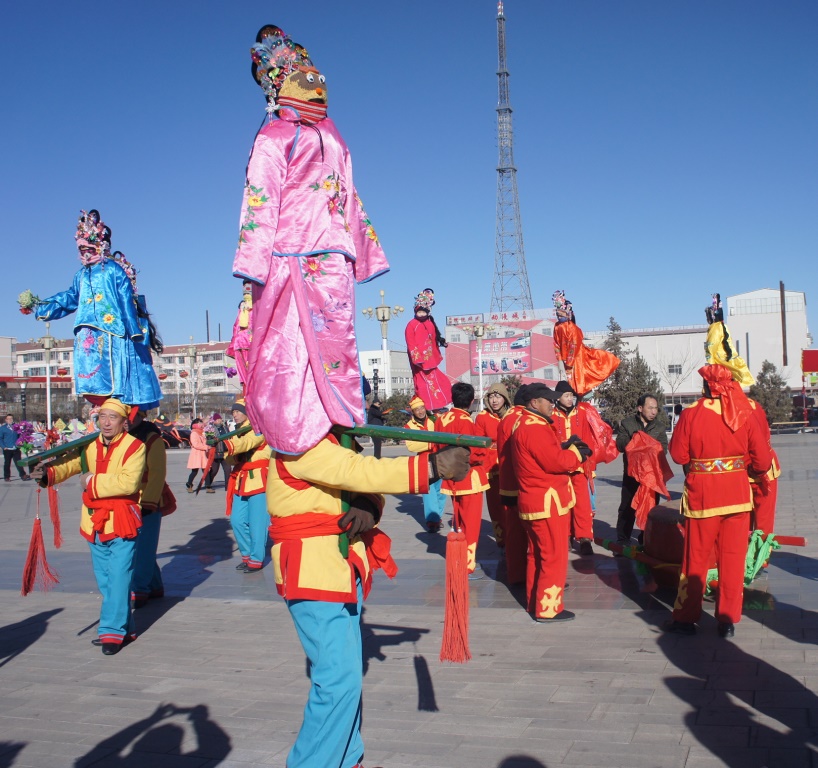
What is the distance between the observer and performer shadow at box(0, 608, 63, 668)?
20.8 feet

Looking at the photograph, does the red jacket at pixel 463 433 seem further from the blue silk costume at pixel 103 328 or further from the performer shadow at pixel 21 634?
the performer shadow at pixel 21 634

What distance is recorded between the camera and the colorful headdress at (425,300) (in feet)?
35.7

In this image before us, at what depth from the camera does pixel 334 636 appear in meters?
3.30

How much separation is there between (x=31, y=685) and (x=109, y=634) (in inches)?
29.9

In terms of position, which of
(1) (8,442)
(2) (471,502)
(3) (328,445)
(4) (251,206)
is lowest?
(1) (8,442)

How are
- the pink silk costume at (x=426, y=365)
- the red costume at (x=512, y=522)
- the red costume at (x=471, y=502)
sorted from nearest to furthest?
the red costume at (x=512, y=522) < the red costume at (x=471, y=502) < the pink silk costume at (x=426, y=365)

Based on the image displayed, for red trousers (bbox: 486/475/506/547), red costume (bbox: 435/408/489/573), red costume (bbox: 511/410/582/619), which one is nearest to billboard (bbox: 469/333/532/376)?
red trousers (bbox: 486/475/506/547)

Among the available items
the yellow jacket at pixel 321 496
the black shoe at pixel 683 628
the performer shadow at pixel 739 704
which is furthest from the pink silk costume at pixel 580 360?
the yellow jacket at pixel 321 496

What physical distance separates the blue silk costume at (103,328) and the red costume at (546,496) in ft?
11.4

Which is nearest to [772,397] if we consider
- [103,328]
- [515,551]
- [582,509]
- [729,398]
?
[582,509]

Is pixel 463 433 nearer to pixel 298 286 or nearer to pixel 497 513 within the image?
pixel 497 513

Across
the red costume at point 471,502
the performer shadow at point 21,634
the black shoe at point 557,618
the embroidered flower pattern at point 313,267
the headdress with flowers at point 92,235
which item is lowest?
the performer shadow at point 21,634

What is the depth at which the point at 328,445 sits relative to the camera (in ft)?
11.0

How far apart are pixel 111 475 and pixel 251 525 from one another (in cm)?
298
